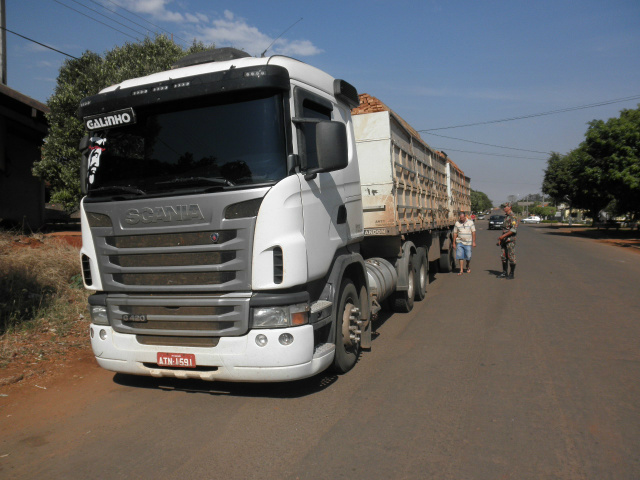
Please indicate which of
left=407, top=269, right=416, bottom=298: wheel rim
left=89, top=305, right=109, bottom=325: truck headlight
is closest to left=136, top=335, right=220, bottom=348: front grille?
left=89, top=305, right=109, bottom=325: truck headlight

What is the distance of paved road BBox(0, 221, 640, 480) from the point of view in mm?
3172

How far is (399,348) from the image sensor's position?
5938 mm

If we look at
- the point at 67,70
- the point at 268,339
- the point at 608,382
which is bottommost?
the point at 608,382


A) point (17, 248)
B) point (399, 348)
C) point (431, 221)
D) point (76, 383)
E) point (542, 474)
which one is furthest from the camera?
point (431, 221)

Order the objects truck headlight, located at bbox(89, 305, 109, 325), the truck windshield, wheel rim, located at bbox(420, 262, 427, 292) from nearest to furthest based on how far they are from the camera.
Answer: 1. the truck windshield
2. truck headlight, located at bbox(89, 305, 109, 325)
3. wheel rim, located at bbox(420, 262, 427, 292)

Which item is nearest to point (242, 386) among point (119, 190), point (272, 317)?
point (272, 317)

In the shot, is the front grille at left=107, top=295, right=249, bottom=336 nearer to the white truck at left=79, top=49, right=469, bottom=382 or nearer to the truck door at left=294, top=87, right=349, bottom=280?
the white truck at left=79, top=49, right=469, bottom=382

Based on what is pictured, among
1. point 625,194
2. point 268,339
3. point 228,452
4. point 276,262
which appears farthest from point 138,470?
point 625,194

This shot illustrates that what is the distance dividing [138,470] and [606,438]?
328 cm

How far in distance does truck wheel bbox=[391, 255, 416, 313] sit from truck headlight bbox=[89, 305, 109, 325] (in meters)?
4.73

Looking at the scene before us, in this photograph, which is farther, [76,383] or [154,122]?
[76,383]

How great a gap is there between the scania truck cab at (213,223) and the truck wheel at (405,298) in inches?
138

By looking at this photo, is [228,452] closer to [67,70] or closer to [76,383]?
[76,383]

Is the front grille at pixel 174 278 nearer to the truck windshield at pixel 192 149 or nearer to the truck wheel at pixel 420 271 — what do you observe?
the truck windshield at pixel 192 149
